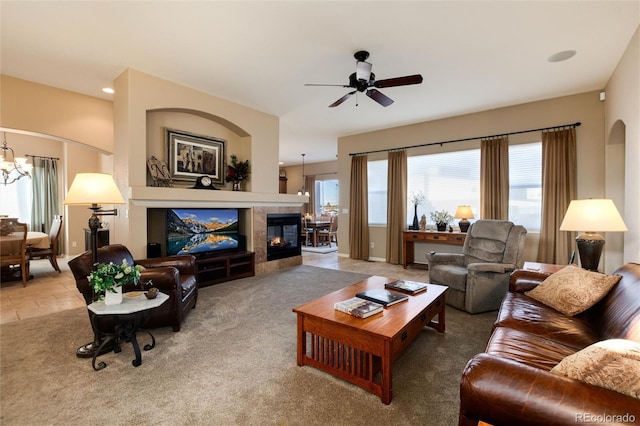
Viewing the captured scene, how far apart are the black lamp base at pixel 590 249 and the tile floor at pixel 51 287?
7.48ft

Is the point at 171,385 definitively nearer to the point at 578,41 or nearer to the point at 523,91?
the point at 578,41

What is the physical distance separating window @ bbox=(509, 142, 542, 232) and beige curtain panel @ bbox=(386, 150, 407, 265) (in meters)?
1.86

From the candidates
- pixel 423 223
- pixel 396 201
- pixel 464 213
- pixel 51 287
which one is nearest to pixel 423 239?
pixel 423 223

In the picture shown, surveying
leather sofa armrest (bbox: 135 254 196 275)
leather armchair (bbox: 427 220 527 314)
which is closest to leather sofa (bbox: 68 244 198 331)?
leather sofa armrest (bbox: 135 254 196 275)

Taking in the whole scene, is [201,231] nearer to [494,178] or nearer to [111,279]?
[111,279]

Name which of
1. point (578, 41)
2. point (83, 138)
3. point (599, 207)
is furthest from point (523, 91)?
point (83, 138)

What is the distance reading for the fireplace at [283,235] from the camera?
5543 millimetres

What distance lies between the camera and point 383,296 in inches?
96.1

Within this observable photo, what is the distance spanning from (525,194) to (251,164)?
4692mm

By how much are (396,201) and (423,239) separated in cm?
102

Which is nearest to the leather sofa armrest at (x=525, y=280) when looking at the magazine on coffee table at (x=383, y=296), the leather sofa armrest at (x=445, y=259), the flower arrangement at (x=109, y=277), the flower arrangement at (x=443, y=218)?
the magazine on coffee table at (x=383, y=296)

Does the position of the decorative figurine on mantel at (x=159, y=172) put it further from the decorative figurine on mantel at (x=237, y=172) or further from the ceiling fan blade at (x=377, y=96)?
the ceiling fan blade at (x=377, y=96)

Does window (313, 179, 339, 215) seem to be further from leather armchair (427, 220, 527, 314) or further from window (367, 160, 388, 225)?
leather armchair (427, 220, 527, 314)

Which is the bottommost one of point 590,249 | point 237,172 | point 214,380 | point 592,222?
point 214,380
